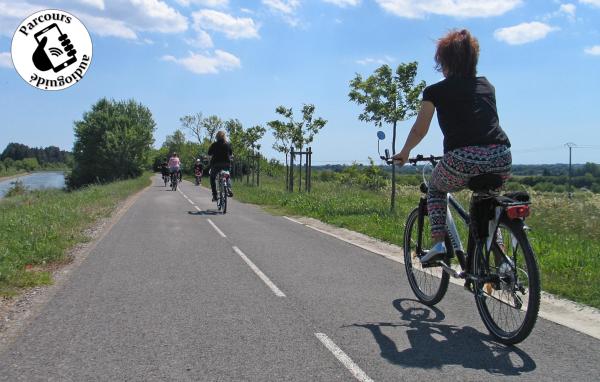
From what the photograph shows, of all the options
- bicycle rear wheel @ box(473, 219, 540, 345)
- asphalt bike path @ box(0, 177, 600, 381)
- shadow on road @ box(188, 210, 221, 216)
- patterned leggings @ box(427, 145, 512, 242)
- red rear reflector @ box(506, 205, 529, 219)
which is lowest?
shadow on road @ box(188, 210, 221, 216)

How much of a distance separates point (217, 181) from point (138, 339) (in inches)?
485

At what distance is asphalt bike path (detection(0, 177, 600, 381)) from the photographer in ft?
12.6

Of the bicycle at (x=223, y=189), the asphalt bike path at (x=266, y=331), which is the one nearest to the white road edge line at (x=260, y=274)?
the asphalt bike path at (x=266, y=331)

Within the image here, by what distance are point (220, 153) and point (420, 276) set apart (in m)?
11.3

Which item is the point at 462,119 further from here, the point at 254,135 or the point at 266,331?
the point at 254,135

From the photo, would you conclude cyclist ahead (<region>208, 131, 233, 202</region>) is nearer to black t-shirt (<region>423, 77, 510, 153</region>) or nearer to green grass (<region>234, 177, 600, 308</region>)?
green grass (<region>234, 177, 600, 308</region>)

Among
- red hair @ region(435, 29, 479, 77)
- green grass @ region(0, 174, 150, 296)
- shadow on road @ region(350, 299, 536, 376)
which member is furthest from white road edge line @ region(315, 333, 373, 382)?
green grass @ region(0, 174, 150, 296)

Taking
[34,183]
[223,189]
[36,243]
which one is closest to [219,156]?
[223,189]

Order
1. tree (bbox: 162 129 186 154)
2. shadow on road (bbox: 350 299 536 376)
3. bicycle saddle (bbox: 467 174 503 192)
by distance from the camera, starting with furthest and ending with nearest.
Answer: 1. tree (bbox: 162 129 186 154)
2. bicycle saddle (bbox: 467 174 503 192)
3. shadow on road (bbox: 350 299 536 376)

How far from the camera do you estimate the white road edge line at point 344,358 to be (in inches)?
147

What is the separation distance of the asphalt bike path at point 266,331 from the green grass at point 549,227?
144 cm

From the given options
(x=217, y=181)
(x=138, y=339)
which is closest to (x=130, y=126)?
(x=217, y=181)

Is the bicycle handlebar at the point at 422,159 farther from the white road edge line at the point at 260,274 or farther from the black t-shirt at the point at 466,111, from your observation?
the white road edge line at the point at 260,274

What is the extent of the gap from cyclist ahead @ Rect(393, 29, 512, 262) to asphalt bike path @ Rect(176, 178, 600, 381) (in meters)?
1.32
